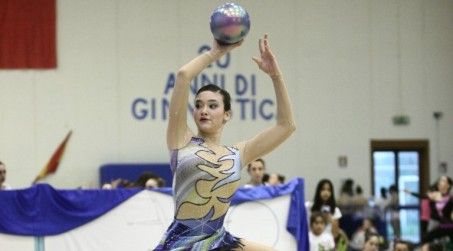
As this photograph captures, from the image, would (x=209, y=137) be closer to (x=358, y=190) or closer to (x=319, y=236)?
(x=319, y=236)

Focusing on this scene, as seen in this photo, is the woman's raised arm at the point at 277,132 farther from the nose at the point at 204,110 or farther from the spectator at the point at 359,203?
the spectator at the point at 359,203

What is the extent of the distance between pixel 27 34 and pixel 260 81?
454 cm

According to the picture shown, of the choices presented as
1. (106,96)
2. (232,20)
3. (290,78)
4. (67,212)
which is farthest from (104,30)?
(232,20)

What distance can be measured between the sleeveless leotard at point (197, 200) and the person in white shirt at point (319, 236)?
207 inches

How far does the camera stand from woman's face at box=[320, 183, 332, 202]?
37.2ft

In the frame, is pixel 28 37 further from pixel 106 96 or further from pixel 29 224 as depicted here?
pixel 29 224

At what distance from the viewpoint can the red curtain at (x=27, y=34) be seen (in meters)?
16.5

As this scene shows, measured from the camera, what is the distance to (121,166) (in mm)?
16859

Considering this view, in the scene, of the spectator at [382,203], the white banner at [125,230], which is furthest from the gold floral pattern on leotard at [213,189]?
the spectator at [382,203]

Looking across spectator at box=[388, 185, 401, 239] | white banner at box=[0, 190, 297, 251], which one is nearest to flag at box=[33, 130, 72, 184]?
spectator at box=[388, 185, 401, 239]

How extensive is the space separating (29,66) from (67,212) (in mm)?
7925

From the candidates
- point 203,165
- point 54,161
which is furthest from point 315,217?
point 54,161

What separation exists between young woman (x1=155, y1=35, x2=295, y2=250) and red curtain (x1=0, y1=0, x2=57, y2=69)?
1194 centimetres

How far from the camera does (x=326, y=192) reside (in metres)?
11.4
